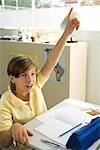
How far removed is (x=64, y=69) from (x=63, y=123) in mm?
1633

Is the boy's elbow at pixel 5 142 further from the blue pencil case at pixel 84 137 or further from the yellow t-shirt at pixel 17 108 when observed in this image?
the blue pencil case at pixel 84 137

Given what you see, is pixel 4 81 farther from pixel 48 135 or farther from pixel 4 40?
pixel 48 135

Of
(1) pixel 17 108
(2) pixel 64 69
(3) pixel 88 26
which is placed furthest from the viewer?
(3) pixel 88 26

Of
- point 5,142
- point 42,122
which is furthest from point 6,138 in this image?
point 42,122

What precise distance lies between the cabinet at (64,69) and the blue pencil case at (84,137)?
5.78 feet

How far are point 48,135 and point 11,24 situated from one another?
2612mm

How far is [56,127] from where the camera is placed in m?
1.06

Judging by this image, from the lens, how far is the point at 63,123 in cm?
110

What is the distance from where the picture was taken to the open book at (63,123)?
0.98 meters

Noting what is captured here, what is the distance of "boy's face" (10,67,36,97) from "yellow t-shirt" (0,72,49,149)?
→ 2.1 inches

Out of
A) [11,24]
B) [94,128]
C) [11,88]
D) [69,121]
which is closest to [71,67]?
[11,24]

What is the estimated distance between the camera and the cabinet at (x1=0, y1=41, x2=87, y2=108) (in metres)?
2.69

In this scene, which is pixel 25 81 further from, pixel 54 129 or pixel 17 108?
pixel 54 129

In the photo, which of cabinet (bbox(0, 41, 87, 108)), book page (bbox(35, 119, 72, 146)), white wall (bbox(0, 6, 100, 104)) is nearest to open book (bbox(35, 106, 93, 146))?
book page (bbox(35, 119, 72, 146))
